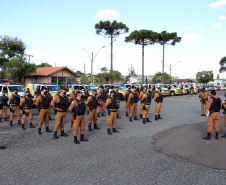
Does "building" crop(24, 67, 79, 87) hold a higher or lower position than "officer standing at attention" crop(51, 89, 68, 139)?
higher

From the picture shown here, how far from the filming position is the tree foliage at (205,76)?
79925 mm

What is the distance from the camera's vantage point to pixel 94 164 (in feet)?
17.8

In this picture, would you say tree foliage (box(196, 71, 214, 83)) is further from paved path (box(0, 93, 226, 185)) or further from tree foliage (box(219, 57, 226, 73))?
paved path (box(0, 93, 226, 185))

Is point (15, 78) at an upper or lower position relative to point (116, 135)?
upper

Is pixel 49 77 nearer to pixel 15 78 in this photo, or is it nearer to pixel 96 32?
→ pixel 15 78

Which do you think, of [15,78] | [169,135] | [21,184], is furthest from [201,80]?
[21,184]

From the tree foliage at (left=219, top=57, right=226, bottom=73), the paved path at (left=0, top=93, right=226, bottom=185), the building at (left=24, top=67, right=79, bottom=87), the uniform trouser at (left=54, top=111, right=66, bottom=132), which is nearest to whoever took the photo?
the paved path at (left=0, top=93, right=226, bottom=185)

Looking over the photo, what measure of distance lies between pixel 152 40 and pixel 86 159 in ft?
141

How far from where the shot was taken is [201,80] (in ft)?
268

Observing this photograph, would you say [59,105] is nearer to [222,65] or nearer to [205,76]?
[205,76]

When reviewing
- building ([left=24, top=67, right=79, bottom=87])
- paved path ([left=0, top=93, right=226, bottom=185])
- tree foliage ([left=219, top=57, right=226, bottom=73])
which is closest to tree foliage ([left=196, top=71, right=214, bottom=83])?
tree foliage ([left=219, top=57, right=226, bottom=73])

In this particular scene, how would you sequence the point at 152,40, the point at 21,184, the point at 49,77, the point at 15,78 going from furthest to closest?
the point at 152,40, the point at 49,77, the point at 15,78, the point at 21,184

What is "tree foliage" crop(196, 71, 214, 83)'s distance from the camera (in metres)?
79.9

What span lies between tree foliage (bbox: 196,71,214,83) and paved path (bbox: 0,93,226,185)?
79943 millimetres
